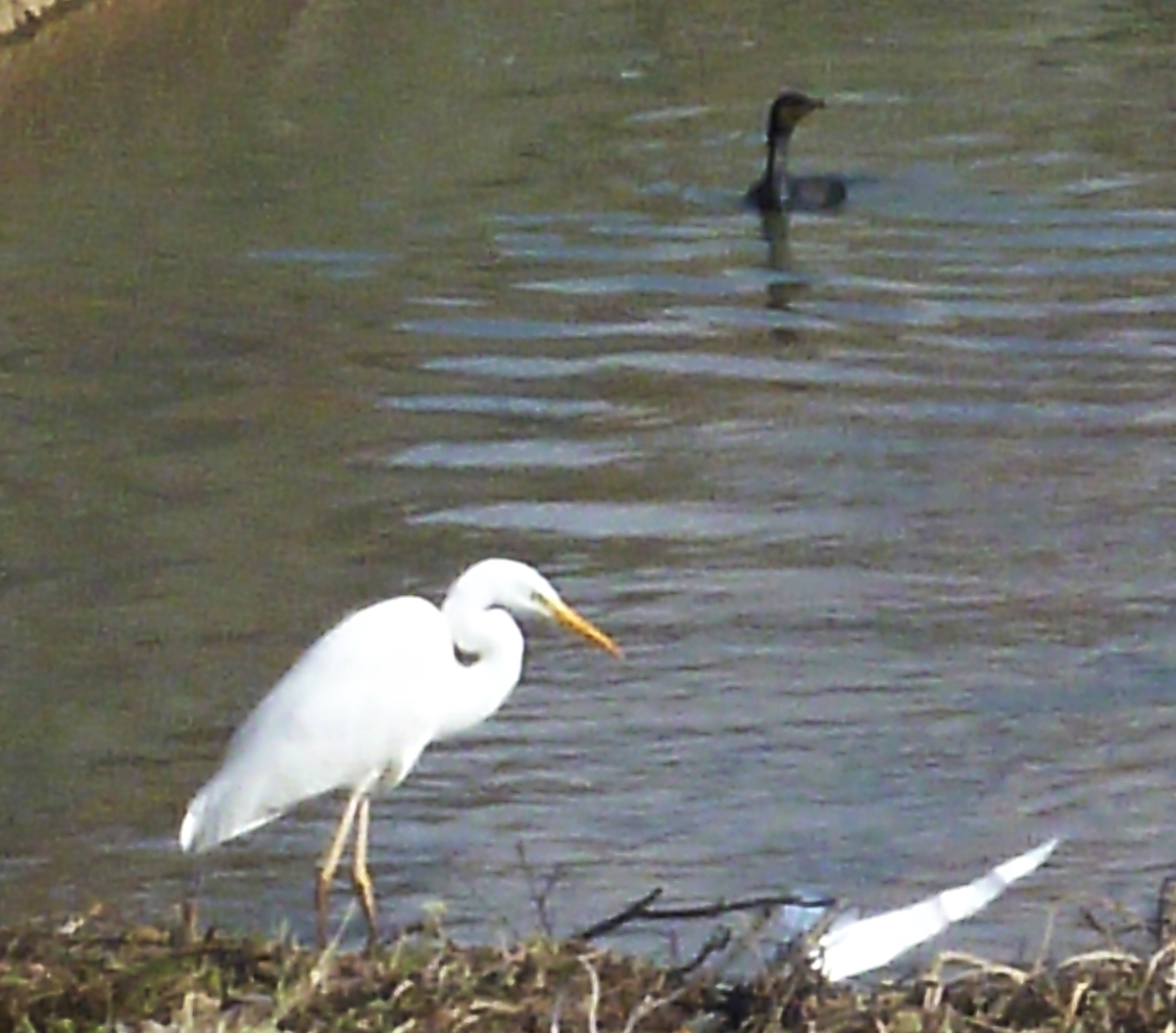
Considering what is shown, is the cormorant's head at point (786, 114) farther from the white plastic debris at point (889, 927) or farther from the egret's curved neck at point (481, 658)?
the white plastic debris at point (889, 927)

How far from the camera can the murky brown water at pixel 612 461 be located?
8.08m

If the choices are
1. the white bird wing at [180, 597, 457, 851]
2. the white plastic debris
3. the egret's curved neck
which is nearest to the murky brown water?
the egret's curved neck

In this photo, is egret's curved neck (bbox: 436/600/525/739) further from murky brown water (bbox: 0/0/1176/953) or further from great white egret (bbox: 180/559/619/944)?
murky brown water (bbox: 0/0/1176/953)

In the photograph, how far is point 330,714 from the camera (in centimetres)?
657

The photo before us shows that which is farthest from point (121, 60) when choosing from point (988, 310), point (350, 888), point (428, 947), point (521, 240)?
point (428, 947)

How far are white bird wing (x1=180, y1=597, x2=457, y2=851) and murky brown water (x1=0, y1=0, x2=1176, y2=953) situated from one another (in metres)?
0.79

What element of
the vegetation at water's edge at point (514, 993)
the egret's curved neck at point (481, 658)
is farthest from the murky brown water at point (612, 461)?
the vegetation at water's edge at point (514, 993)

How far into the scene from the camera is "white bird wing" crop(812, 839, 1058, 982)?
19.7 ft

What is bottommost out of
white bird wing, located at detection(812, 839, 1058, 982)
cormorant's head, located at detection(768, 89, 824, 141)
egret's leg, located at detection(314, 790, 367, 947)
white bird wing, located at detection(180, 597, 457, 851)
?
white bird wing, located at detection(812, 839, 1058, 982)

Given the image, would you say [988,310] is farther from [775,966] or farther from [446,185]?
[775,966]

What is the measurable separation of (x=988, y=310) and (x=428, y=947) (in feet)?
25.0

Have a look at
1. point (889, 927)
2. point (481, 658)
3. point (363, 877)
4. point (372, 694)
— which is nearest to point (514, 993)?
point (889, 927)

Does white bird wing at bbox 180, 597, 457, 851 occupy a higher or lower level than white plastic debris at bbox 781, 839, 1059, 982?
higher

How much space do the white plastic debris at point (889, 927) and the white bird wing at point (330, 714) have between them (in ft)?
3.04
